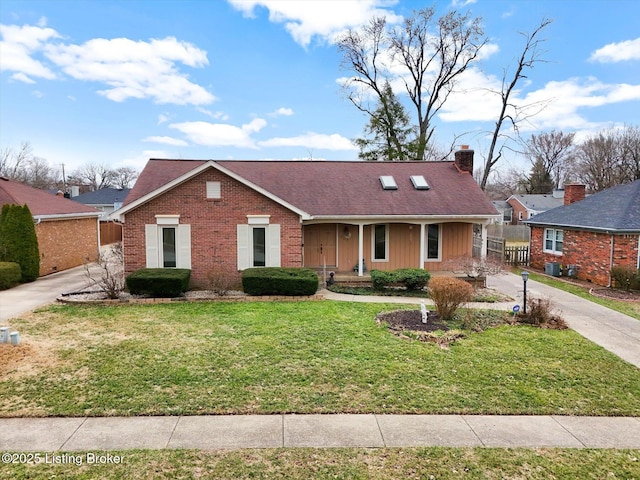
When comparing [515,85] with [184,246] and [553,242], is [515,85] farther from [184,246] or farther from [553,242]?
[184,246]

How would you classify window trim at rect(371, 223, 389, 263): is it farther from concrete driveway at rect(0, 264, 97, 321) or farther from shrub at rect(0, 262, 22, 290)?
shrub at rect(0, 262, 22, 290)

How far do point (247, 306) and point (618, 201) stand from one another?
16818 mm

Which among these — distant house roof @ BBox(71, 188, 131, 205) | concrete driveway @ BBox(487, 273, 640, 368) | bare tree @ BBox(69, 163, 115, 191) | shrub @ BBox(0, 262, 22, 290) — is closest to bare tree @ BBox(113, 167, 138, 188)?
bare tree @ BBox(69, 163, 115, 191)

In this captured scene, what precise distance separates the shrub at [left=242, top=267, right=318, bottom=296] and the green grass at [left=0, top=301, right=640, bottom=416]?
8.89ft

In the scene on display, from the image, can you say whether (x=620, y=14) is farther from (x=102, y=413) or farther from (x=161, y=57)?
(x=102, y=413)

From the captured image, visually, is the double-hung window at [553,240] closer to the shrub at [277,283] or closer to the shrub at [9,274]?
the shrub at [277,283]

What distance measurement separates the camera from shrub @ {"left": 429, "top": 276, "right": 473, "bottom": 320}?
10539mm

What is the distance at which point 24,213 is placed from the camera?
16562mm

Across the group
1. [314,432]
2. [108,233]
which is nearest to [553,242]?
[314,432]

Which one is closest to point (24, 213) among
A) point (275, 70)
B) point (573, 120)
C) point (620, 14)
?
point (275, 70)

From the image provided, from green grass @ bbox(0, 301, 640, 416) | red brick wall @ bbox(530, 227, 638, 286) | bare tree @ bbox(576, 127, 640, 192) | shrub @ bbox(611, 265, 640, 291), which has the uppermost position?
bare tree @ bbox(576, 127, 640, 192)

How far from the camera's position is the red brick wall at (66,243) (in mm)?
18719

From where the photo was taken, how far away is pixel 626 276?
49.3ft

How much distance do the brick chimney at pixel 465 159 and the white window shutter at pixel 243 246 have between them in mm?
10782
